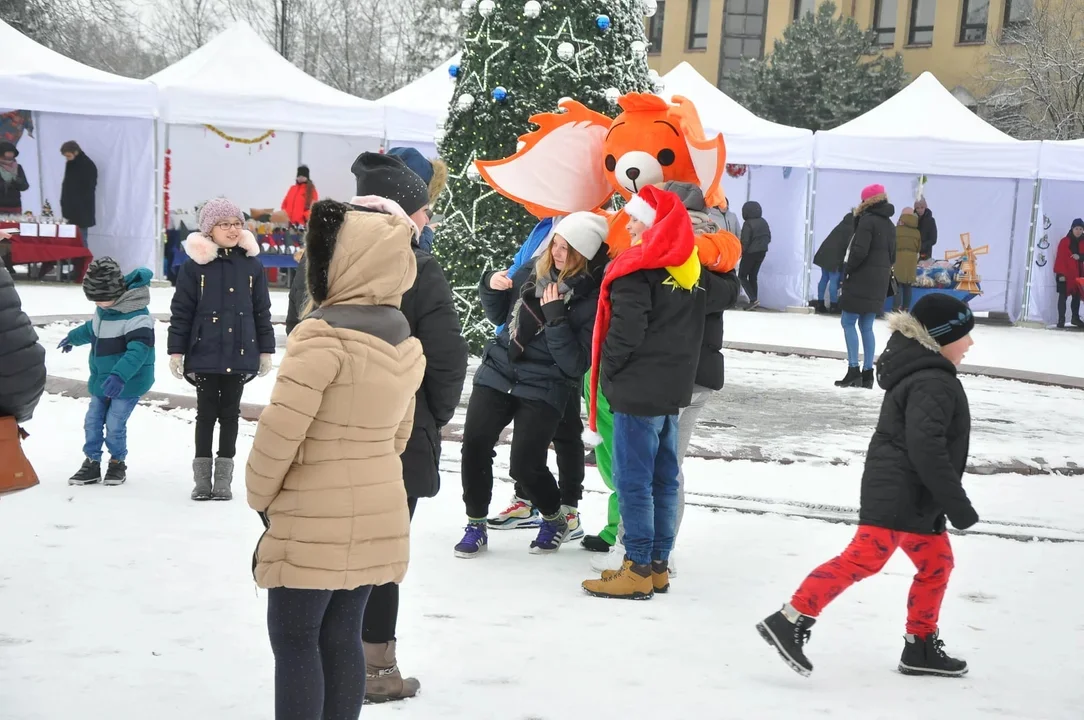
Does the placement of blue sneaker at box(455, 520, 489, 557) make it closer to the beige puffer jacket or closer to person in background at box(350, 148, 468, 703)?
person in background at box(350, 148, 468, 703)

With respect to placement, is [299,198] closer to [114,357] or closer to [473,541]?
[114,357]

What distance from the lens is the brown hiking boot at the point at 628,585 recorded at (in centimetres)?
499

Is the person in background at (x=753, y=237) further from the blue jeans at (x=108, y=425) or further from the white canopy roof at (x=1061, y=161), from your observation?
the blue jeans at (x=108, y=425)

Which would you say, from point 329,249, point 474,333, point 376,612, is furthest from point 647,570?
point 474,333

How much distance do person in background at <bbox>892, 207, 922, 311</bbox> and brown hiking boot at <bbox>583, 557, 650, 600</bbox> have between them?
14.9m

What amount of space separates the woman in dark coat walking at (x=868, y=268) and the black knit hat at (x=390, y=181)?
793 cm

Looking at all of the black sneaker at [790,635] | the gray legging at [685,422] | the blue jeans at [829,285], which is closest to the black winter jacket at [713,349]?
the gray legging at [685,422]

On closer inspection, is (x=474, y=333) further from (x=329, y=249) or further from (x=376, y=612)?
(x=329, y=249)

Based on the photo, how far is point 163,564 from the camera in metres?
5.10

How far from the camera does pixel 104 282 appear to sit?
6273 millimetres

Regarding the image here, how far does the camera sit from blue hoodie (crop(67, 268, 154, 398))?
637cm

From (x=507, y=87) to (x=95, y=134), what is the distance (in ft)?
39.5

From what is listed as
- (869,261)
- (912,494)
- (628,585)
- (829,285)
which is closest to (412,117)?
(829,285)

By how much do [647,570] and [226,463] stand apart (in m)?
2.44
